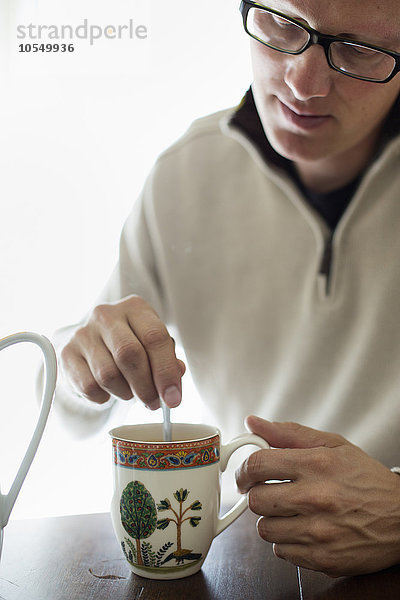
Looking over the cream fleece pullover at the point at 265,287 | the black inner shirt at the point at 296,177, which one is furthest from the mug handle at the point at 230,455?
the black inner shirt at the point at 296,177

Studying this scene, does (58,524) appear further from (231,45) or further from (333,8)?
(231,45)

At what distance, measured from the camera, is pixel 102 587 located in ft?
1.82

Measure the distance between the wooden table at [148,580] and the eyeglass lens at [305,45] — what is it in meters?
0.58

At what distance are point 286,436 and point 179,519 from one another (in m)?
0.16

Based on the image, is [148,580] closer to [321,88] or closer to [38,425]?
[38,425]

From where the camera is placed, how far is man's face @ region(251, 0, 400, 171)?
0.72 metres

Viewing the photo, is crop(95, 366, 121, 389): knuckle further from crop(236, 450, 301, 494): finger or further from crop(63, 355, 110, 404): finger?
crop(236, 450, 301, 494): finger

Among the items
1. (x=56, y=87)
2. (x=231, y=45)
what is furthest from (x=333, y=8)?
(x=56, y=87)

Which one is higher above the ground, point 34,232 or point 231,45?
point 231,45

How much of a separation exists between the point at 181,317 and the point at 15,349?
92cm

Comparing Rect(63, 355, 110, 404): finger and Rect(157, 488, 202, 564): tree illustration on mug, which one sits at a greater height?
Rect(63, 355, 110, 404): finger

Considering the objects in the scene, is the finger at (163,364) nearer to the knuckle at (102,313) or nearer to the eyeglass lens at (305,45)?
the knuckle at (102,313)

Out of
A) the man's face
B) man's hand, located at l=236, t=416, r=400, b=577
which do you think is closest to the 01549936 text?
the man's face

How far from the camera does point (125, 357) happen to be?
2.18 feet
